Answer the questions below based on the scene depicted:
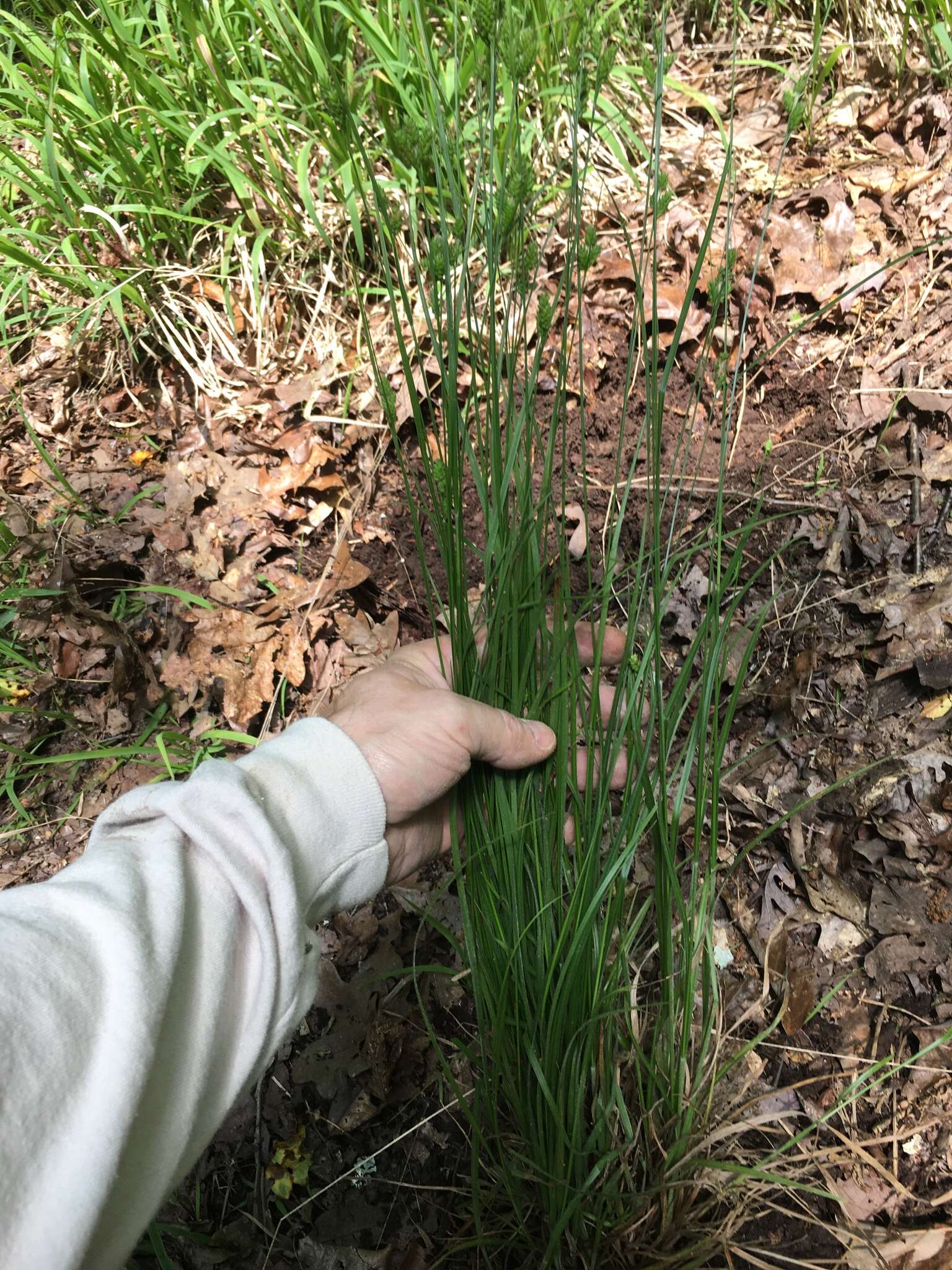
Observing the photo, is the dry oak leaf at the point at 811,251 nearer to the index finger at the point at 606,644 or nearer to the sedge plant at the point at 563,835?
the sedge plant at the point at 563,835

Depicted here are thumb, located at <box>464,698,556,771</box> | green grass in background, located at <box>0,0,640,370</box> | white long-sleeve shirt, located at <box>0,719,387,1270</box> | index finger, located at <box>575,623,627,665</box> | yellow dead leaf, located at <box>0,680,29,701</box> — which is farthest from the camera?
green grass in background, located at <box>0,0,640,370</box>

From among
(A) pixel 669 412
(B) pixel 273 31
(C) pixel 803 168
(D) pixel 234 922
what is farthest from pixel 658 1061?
(B) pixel 273 31

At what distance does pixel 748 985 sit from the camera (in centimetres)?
130

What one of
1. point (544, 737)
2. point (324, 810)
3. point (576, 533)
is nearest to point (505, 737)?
point (544, 737)

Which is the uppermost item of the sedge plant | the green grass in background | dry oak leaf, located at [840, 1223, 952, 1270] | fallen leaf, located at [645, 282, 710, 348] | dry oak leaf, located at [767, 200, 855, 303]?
the green grass in background

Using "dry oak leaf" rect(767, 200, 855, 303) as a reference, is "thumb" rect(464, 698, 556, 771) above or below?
below

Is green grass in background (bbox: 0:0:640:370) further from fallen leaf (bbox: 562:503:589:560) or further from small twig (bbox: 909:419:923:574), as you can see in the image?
small twig (bbox: 909:419:923:574)

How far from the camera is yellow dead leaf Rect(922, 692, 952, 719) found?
1.42m

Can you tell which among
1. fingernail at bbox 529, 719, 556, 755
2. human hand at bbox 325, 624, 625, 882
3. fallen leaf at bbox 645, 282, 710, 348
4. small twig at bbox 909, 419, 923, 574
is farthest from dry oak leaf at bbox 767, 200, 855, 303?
fingernail at bbox 529, 719, 556, 755

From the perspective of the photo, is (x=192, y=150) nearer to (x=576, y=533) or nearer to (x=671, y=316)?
(x=671, y=316)

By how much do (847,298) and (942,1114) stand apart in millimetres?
1726

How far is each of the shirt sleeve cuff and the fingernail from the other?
24 cm

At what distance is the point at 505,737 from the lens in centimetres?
108

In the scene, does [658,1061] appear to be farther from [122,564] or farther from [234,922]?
[122,564]
